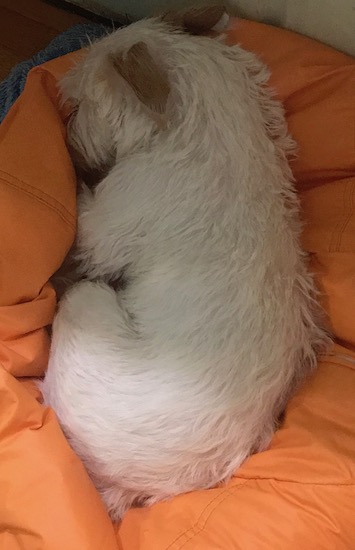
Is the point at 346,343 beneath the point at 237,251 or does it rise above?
beneath

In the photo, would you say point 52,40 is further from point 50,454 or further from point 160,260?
point 50,454

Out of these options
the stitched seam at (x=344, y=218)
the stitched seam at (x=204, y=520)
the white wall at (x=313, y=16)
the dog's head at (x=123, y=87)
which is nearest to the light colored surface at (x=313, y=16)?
the white wall at (x=313, y=16)

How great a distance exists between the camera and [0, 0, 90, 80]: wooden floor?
1.64m

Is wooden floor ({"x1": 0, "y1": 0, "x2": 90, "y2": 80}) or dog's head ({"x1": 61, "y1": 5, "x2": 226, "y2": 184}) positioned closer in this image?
dog's head ({"x1": 61, "y1": 5, "x2": 226, "y2": 184})

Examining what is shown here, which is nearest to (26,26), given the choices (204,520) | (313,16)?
(313,16)

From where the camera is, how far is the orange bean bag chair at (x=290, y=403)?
1.04m

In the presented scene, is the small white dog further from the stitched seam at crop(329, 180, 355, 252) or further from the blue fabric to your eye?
the blue fabric

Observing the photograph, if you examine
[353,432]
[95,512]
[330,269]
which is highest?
[330,269]

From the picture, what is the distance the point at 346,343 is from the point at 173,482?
0.41 m

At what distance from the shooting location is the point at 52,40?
62.9 inches

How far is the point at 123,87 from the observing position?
1.13 metres

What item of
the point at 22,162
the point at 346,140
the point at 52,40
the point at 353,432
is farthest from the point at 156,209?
the point at 52,40

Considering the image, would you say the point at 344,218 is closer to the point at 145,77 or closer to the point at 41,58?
the point at 145,77

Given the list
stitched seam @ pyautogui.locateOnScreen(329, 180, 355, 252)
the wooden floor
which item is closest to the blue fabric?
the wooden floor
